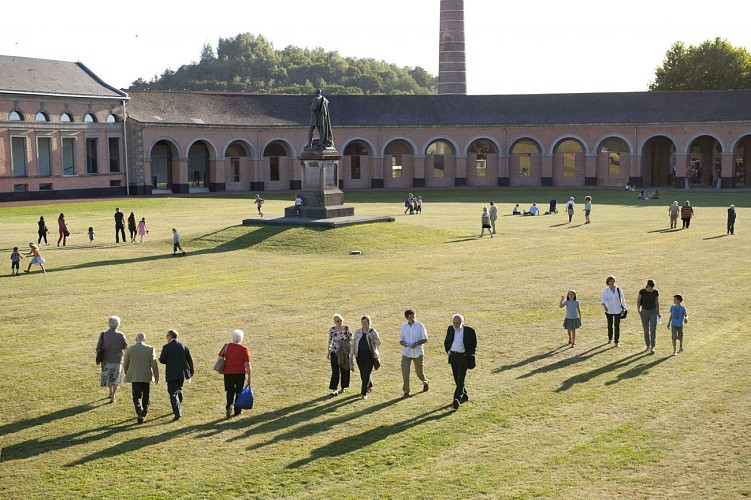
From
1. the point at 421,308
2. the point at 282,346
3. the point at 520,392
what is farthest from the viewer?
the point at 421,308

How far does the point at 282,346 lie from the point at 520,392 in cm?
539

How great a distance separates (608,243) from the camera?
34562 mm

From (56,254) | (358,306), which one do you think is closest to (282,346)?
(358,306)

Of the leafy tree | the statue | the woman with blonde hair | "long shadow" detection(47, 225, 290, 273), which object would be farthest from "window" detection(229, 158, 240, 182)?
the woman with blonde hair

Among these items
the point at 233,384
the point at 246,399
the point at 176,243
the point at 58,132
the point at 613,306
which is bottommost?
the point at 246,399

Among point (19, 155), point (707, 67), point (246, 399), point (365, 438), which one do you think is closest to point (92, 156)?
point (19, 155)

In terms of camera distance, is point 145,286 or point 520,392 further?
point 145,286

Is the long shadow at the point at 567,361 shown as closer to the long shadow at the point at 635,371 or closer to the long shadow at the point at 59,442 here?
the long shadow at the point at 635,371

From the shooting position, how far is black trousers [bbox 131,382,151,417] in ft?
44.8

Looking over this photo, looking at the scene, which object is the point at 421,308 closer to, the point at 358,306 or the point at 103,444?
the point at 358,306

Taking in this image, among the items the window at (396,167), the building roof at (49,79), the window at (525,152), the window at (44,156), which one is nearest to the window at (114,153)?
the building roof at (49,79)

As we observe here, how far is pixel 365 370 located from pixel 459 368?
1.57 m

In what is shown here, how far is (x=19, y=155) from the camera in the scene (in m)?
53.8

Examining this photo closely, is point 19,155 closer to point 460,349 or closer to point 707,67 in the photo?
point 460,349
